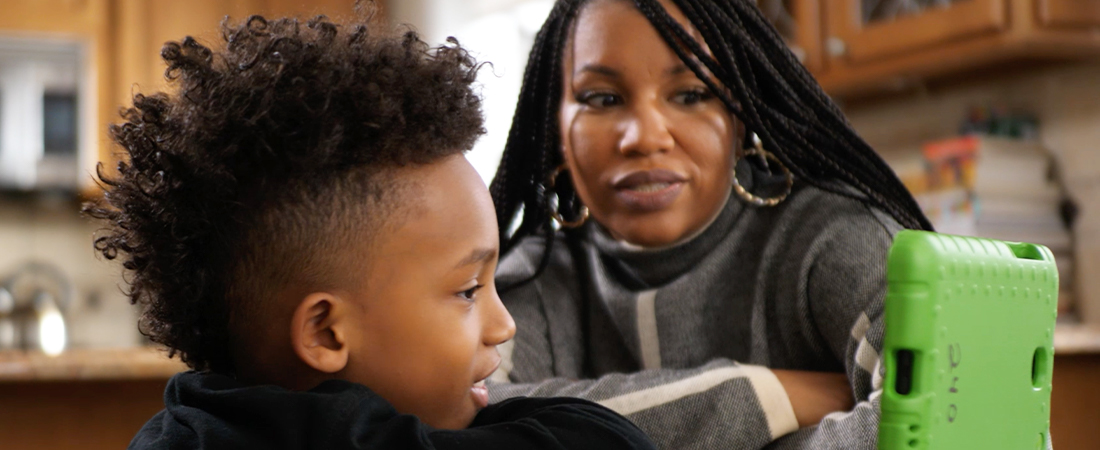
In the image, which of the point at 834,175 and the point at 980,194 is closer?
the point at 834,175

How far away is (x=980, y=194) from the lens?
8.09 feet

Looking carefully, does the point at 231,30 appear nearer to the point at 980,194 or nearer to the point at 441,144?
the point at 441,144

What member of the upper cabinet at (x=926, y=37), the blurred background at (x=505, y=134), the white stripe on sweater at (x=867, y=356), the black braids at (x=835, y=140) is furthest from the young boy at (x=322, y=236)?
the upper cabinet at (x=926, y=37)

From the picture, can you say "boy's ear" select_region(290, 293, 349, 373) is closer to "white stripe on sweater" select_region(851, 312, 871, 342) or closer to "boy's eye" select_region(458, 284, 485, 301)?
"boy's eye" select_region(458, 284, 485, 301)

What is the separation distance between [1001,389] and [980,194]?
1.92m

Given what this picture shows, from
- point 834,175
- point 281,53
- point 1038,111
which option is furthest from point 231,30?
point 1038,111

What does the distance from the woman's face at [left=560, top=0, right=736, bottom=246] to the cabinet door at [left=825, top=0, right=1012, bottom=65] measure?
1517 mm

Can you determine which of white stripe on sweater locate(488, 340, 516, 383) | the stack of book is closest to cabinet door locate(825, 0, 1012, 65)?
the stack of book

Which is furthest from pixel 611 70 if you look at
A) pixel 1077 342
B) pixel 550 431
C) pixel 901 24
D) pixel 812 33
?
pixel 812 33

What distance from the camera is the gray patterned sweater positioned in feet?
2.79

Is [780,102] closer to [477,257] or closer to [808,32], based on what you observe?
[477,257]

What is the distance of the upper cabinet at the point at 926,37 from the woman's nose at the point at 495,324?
1858mm

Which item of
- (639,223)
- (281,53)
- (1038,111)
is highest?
(1038,111)

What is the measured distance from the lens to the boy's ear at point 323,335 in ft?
2.32
